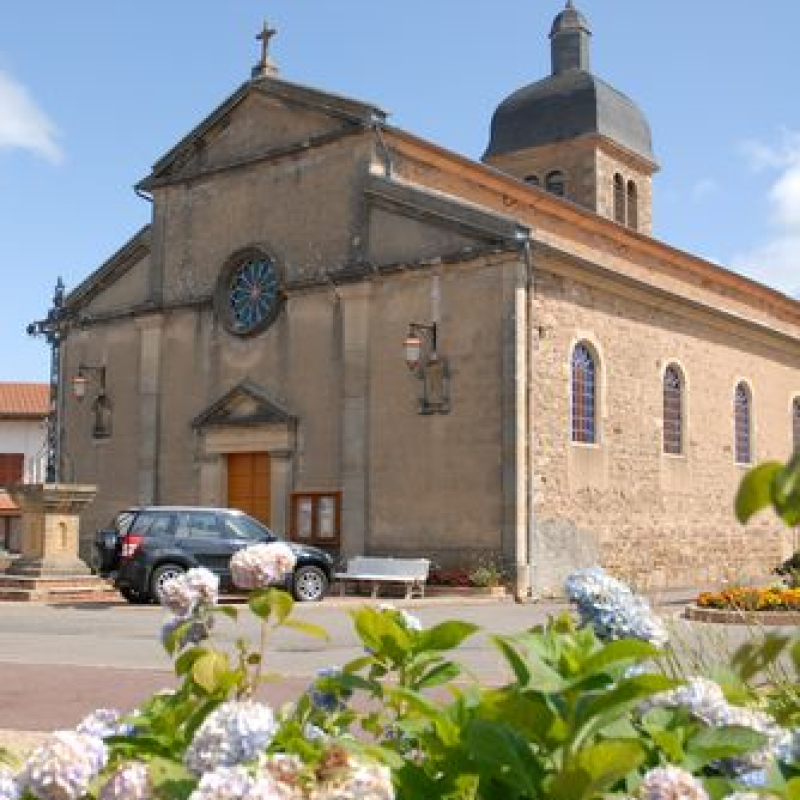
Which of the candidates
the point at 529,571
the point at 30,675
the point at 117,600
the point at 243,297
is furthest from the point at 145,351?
the point at 30,675

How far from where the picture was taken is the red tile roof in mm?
48500

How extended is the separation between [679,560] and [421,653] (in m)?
21.3

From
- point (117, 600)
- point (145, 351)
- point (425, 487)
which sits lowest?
point (117, 600)

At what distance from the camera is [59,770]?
1874mm

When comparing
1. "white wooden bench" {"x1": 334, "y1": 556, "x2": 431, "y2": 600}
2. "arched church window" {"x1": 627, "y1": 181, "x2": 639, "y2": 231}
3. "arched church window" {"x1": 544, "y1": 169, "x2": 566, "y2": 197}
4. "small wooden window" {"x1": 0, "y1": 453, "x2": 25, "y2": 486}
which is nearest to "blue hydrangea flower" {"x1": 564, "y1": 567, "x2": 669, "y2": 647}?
"white wooden bench" {"x1": 334, "y1": 556, "x2": 431, "y2": 600}

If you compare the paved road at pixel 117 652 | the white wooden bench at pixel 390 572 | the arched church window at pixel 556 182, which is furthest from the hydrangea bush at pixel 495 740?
the arched church window at pixel 556 182

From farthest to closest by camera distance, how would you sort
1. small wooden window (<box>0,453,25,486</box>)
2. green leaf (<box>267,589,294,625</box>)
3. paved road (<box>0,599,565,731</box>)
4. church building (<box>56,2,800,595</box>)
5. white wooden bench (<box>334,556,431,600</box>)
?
small wooden window (<box>0,453,25,486</box>), church building (<box>56,2,800,595</box>), white wooden bench (<box>334,556,431,600</box>), paved road (<box>0,599,565,731</box>), green leaf (<box>267,589,294,625</box>)

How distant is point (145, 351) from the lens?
2512 centimetres

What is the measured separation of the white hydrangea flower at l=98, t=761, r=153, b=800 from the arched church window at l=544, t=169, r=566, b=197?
33.9 meters

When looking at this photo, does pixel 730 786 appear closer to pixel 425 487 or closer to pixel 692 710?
pixel 692 710

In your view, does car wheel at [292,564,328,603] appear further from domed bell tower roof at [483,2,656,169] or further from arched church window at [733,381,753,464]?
domed bell tower roof at [483,2,656,169]

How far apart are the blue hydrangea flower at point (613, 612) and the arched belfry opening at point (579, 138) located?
32151 mm

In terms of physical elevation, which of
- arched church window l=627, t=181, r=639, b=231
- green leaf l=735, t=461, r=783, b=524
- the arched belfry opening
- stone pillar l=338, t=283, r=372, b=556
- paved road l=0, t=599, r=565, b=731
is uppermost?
the arched belfry opening

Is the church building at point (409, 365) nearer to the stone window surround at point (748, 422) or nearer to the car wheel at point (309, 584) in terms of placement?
the stone window surround at point (748, 422)
